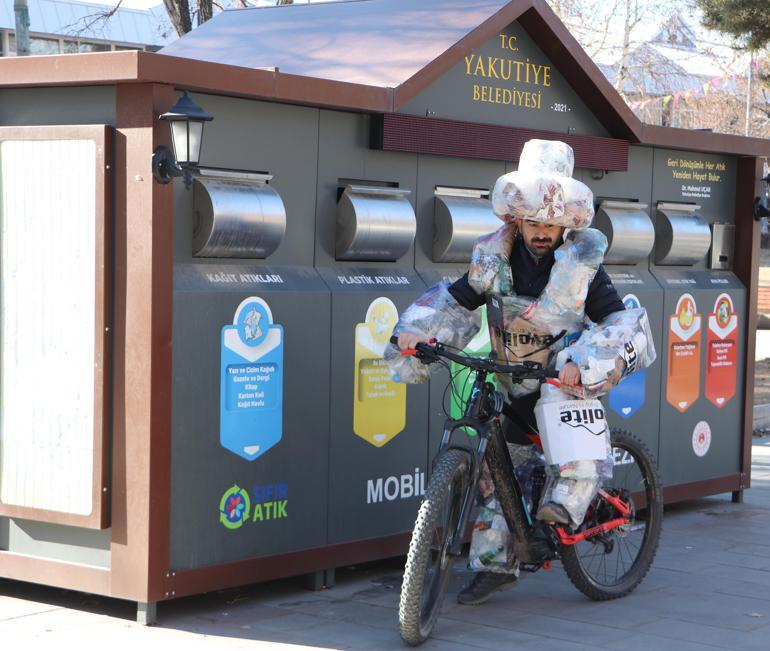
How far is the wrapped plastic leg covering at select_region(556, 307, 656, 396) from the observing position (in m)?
5.59

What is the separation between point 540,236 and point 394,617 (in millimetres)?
1724

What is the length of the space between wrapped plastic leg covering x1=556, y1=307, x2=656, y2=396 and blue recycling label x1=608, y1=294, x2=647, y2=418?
206cm

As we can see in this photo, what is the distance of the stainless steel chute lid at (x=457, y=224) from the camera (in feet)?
22.5

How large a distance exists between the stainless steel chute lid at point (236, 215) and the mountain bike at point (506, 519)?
0.72m

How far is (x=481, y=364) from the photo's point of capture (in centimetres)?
551

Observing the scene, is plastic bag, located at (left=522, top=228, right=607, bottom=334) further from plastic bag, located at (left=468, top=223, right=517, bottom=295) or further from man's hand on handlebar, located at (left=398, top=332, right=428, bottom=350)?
man's hand on handlebar, located at (left=398, top=332, right=428, bottom=350)

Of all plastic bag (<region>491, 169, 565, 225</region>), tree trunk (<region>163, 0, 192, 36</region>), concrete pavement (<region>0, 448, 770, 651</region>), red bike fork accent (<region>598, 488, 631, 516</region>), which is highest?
tree trunk (<region>163, 0, 192, 36</region>)

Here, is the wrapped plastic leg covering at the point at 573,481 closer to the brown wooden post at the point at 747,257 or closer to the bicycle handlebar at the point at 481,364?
the bicycle handlebar at the point at 481,364

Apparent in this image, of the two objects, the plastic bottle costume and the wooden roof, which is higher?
the wooden roof

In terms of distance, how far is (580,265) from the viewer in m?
5.77

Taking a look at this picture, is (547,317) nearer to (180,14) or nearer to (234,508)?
(234,508)

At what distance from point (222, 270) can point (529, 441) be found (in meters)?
1.54

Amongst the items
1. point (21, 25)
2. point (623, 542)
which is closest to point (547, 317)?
point (623, 542)

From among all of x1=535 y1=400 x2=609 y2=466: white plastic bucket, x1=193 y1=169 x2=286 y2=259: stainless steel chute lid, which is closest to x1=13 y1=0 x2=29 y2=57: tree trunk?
x1=193 y1=169 x2=286 y2=259: stainless steel chute lid
